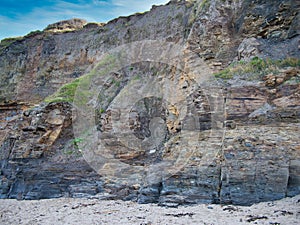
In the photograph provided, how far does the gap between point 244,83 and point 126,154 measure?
653 cm

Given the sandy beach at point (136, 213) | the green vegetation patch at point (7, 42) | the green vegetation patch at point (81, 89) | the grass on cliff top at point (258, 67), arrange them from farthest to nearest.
Result: the green vegetation patch at point (7, 42) < the green vegetation patch at point (81, 89) < the grass on cliff top at point (258, 67) < the sandy beach at point (136, 213)

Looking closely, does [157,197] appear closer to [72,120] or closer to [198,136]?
[198,136]

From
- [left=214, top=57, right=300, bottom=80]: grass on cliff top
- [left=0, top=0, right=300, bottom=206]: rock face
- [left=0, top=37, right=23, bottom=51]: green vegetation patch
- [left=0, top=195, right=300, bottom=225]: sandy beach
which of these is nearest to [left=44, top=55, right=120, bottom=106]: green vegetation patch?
[left=0, top=0, right=300, bottom=206]: rock face

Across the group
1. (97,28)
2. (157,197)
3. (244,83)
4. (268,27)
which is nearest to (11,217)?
(157,197)

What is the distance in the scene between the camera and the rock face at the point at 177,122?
30.5 feet

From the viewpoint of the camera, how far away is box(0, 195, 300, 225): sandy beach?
7402 millimetres

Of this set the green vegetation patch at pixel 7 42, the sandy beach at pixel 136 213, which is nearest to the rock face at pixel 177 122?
the sandy beach at pixel 136 213

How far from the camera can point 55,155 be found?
53.4ft

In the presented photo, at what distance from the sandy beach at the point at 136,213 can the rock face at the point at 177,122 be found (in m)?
0.48

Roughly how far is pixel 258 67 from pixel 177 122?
13.7ft

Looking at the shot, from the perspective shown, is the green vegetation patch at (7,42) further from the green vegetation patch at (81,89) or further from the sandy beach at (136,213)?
the sandy beach at (136,213)

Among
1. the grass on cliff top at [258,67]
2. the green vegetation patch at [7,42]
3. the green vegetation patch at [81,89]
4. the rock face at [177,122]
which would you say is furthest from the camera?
the green vegetation patch at [7,42]

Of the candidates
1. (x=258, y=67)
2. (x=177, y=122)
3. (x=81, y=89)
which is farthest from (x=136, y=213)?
(x=81, y=89)

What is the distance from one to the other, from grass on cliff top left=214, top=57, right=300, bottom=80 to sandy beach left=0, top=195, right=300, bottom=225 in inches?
204
